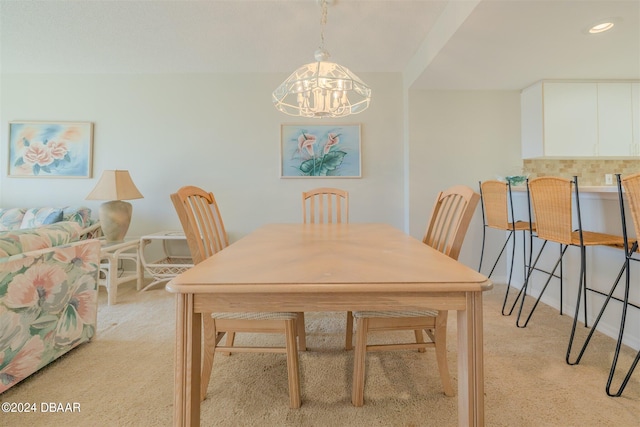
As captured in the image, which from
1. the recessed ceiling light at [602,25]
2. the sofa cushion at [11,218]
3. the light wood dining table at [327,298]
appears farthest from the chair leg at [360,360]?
the sofa cushion at [11,218]

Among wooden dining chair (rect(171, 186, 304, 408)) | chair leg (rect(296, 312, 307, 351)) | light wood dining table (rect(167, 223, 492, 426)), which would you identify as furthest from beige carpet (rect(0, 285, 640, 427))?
light wood dining table (rect(167, 223, 492, 426))

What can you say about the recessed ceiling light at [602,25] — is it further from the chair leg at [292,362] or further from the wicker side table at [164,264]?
the wicker side table at [164,264]

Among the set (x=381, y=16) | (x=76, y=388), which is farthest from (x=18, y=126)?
(x=381, y=16)

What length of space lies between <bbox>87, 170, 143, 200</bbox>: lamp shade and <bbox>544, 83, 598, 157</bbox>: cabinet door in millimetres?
4262

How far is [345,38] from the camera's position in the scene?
251cm

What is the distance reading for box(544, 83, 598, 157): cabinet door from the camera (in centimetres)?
285

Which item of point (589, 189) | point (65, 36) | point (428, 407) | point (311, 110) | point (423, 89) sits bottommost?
point (428, 407)

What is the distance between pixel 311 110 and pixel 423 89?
1.98m

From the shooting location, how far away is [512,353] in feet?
5.46

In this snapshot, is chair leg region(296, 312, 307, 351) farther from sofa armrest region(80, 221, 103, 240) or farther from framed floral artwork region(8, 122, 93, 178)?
framed floral artwork region(8, 122, 93, 178)

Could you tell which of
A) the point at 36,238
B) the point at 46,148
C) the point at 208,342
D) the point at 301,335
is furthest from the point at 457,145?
the point at 46,148

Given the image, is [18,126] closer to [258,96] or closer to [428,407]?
[258,96]

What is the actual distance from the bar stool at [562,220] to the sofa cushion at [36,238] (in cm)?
286

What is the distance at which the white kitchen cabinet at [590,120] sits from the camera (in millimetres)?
2852
